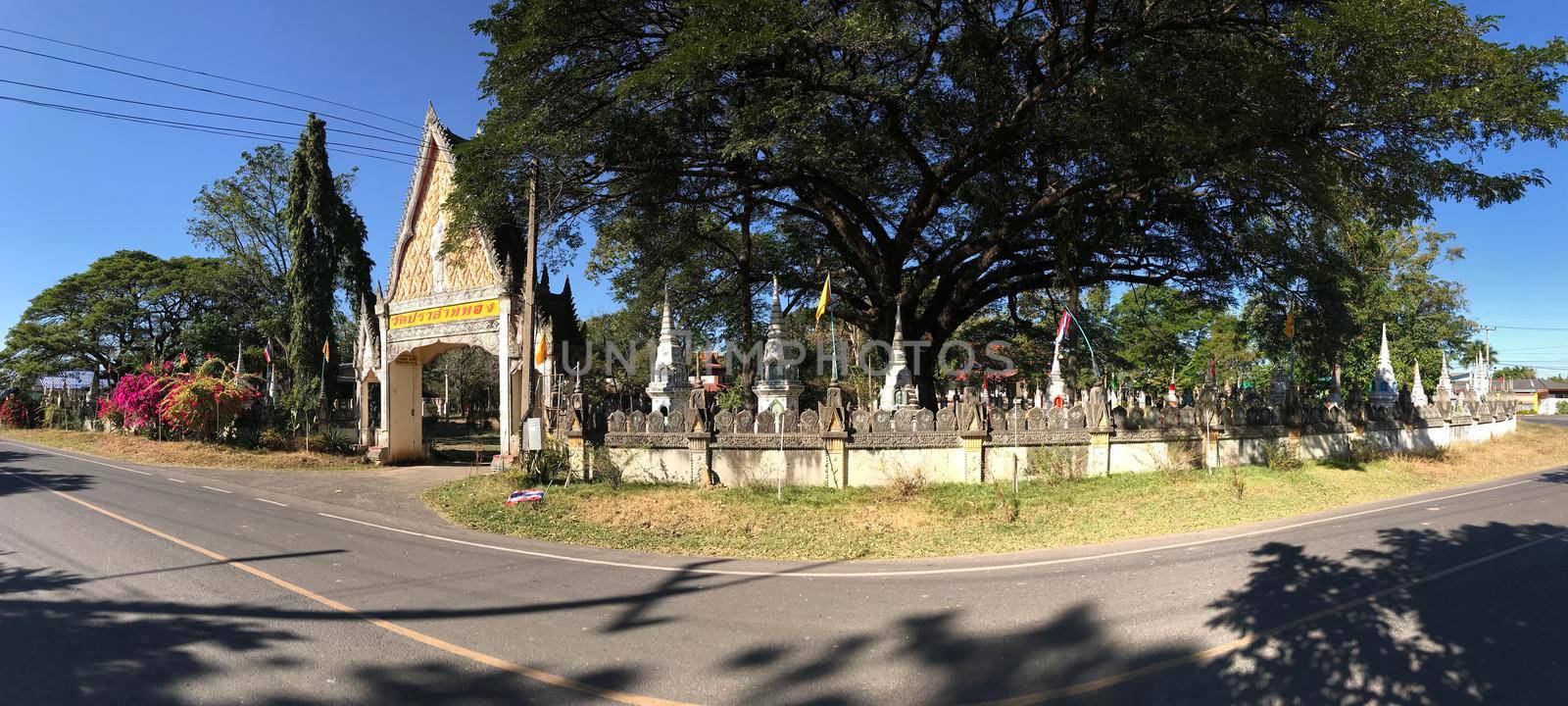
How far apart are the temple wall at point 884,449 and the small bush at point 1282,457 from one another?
2620 millimetres

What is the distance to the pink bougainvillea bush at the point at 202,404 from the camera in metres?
23.6

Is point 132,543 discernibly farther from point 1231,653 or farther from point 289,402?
point 289,402

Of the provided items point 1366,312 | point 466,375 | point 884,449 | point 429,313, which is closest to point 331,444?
point 429,313

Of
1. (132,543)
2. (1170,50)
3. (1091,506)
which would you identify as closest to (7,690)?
(132,543)

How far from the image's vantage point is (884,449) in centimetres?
1359

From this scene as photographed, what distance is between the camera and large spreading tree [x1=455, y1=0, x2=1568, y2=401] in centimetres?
1183

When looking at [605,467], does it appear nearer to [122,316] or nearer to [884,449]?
[884,449]

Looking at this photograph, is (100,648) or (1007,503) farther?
(1007,503)

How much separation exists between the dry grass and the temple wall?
1256 cm

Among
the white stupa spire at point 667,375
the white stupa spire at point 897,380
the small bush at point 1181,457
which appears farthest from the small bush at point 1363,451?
the white stupa spire at point 667,375

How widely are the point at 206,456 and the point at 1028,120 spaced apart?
84.3 ft

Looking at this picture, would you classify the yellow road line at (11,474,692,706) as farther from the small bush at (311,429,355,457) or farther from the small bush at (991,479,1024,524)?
Answer: the small bush at (311,429,355,457)

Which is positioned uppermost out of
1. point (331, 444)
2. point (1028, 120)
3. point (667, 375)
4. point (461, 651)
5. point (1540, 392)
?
point (1028, 120)

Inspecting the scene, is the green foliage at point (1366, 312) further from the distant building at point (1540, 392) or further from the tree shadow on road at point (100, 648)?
the distant building at point (1540, 392)
